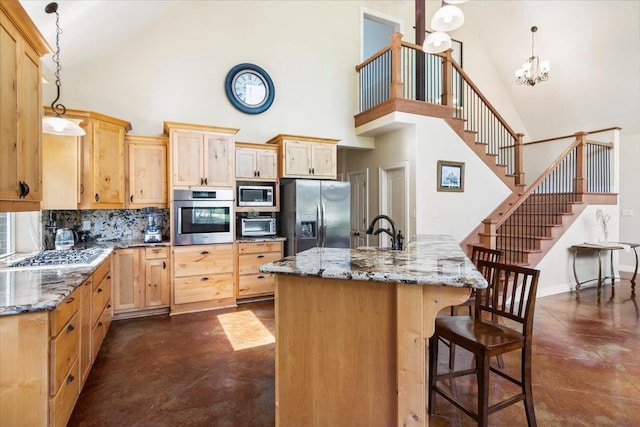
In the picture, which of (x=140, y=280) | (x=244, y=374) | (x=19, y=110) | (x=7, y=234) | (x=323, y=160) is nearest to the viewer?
(x=19, y=110)

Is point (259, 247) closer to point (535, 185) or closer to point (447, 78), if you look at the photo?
point (447, 78)

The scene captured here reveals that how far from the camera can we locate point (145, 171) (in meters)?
4.14

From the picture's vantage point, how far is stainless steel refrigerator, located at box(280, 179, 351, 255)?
4.68 meters

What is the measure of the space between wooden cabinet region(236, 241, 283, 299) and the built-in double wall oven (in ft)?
1.04

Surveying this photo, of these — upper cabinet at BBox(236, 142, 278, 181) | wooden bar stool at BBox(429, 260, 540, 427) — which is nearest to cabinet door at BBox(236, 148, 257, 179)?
upper cabinet at BBox(236, 142, 278, 181)

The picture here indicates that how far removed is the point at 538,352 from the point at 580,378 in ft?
1.54

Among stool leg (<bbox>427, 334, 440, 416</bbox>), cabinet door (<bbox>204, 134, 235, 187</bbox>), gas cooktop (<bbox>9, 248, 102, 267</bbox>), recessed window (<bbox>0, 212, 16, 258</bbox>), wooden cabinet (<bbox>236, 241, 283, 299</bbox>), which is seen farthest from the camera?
wooden cabinet (<bbox>236, 241, 283, 299</bbox>)

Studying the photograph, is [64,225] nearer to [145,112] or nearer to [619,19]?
[145,112]

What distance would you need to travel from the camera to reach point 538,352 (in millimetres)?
3041

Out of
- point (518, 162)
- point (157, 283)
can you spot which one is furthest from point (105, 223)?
point (518, 162)

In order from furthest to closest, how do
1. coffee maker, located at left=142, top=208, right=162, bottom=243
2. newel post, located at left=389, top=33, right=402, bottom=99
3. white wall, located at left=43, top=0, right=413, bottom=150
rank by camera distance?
newel post, located at left=389, top=33, right=402, bottom=99
white wall, located at left=43, top=0, right=413, bottom=150
coffee maker, located at left=142, top=208, right=162, bottom=243

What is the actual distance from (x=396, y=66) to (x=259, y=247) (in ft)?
11.2

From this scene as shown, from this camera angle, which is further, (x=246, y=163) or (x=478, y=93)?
(x=478, y=93)

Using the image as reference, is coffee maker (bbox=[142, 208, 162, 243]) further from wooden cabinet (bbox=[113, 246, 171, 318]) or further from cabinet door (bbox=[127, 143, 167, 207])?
cabinet door (bbox=[127, 143, 167, 207])
